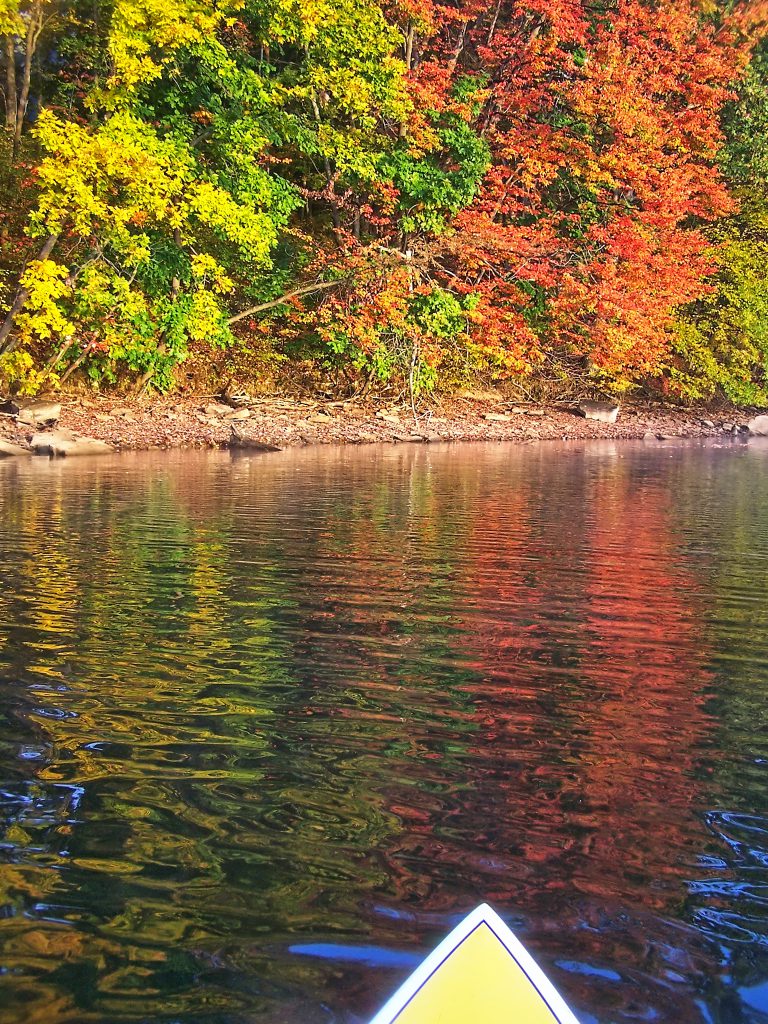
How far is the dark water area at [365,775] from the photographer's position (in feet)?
12.3

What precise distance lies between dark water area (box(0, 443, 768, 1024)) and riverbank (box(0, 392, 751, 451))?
43.6ft

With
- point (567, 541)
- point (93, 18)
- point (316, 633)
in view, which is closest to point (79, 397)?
point (93, 18)

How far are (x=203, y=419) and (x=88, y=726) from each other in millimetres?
21278

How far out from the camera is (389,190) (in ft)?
89.5

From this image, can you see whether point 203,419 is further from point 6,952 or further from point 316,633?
point 6,952

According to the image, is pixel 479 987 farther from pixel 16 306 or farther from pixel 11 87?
pixel 11 87

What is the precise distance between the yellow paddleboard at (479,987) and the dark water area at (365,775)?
1.03m

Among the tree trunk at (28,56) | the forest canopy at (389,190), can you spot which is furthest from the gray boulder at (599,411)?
the tree trunk at (28,56)

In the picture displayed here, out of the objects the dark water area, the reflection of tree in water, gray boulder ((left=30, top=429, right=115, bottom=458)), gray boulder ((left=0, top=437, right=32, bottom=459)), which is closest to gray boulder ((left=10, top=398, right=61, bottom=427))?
gray boulder ((left=30, top=429, right=115, bottom=458))

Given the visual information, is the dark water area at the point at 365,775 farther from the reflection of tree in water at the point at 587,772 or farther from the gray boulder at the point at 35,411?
the gray boulder at the point at 35,411

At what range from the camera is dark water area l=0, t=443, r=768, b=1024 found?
3.73 metres

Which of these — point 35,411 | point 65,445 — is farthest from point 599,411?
point 65,445

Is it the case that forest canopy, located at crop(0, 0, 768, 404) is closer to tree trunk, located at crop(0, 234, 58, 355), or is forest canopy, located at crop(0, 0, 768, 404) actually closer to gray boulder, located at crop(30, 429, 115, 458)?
tree trunk, located at crop(0, 234, 58, 355)

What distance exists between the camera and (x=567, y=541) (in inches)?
490
